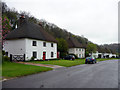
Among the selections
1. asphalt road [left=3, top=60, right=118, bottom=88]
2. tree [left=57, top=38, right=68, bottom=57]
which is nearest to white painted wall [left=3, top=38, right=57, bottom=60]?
tree [left=57, top=38, right=68, bottom=57]

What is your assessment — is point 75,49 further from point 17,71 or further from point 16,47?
point 17,71

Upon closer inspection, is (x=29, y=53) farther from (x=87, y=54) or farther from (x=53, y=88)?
(x=87, y=54)

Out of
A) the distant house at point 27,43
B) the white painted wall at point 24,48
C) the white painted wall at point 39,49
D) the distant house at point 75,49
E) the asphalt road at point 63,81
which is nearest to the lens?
the asphalt road at point 63,81

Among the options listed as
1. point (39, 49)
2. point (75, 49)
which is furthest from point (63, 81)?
point (75, 49)

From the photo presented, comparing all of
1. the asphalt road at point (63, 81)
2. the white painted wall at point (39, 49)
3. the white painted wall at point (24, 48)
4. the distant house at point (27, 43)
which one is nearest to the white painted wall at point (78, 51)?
the white painted wall at point (39, 49)

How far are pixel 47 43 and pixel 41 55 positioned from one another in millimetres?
3968

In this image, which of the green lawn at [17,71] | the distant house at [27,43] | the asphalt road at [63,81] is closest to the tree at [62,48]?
the distant house at [27,43]

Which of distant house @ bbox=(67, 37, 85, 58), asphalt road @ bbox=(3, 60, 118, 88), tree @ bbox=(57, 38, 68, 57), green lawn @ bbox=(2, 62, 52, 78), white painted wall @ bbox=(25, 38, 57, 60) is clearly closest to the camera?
asphalt road @ bbox=(3, 60, 118, 88)

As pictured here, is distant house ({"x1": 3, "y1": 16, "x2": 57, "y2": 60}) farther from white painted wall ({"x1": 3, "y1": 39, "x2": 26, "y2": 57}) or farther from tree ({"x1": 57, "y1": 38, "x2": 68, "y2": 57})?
tree ({"x1": 57, "y1": 38, "x2": 68, "y2": 57})

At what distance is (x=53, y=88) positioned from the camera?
669 cm

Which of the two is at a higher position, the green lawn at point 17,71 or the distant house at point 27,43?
the distant house at point 27,43

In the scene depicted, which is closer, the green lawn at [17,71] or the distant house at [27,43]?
the green lawn at [17,71]

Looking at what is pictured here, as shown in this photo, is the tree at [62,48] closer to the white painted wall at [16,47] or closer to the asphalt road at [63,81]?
the white painted wall at [16,47]

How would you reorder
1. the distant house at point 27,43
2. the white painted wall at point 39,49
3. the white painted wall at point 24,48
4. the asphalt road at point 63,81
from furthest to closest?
1. the white painted wall at point 39,49
2. the distant house at point 27,43
3. the white painted wall at point 24,48
4. the asphalt road at point 63,81
